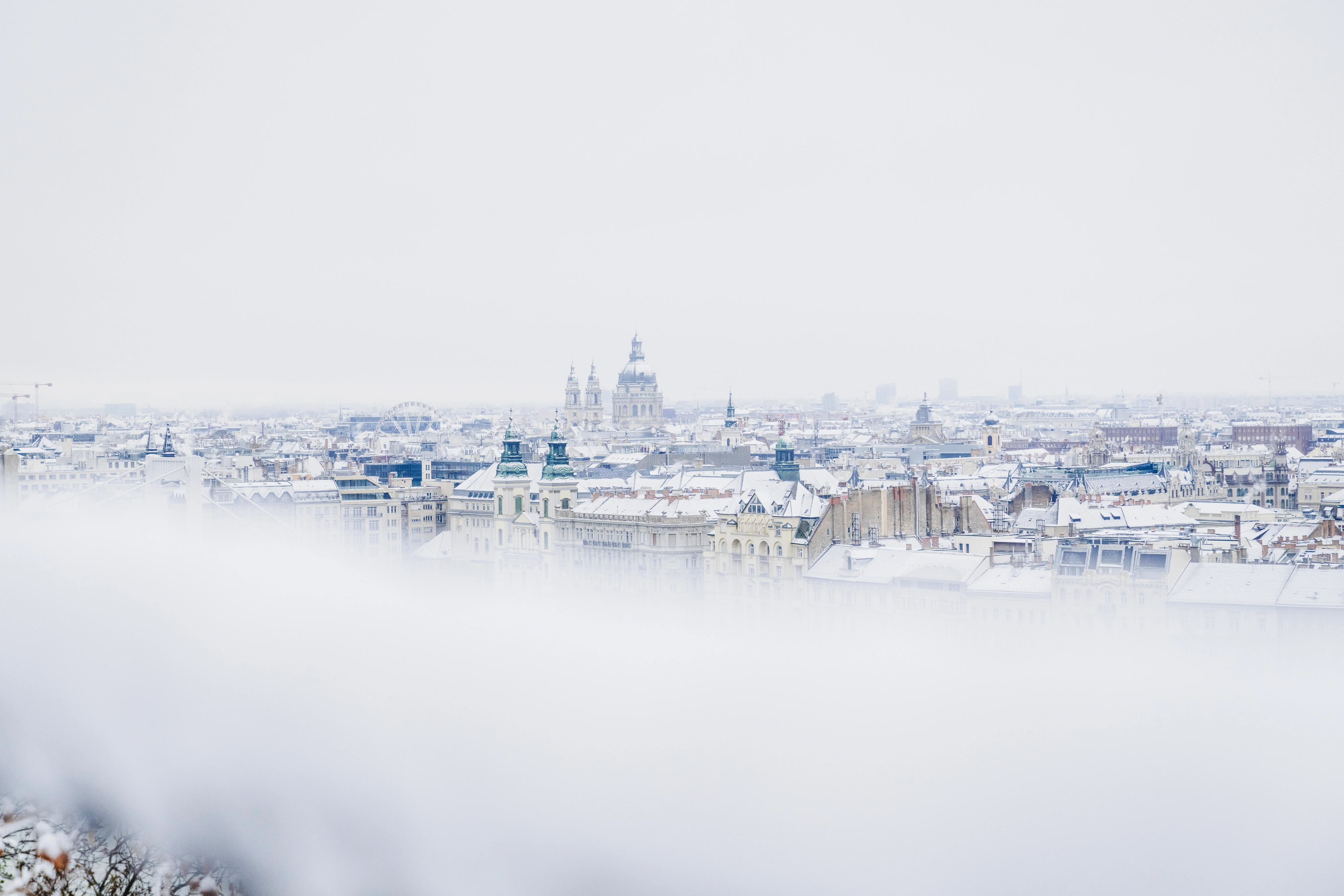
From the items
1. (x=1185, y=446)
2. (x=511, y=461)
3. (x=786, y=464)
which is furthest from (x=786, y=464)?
(x=1185, y=446)

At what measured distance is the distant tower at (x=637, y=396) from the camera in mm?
134250

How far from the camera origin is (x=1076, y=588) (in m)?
33.7

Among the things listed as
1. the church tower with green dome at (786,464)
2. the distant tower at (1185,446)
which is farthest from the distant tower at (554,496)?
the distant tower at (1185,446)

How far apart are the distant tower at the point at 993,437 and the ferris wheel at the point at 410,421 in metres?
43.7

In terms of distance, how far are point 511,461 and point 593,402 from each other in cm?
8283

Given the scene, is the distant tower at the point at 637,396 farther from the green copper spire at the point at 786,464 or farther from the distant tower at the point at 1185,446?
the green copper spire at the point at 786,464

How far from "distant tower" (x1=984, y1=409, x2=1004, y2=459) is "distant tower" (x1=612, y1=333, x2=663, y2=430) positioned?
101 feet

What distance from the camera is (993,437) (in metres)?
108

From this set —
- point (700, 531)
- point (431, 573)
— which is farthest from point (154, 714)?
point (431, 573)

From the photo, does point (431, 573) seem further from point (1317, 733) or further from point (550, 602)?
point (1317, 733)

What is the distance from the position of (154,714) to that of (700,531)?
794 inches

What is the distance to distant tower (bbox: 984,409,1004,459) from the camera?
345ft

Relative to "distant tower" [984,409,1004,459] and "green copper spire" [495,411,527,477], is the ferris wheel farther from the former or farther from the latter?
"green copper spire" [495,411,527,477]

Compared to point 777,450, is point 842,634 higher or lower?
lower
